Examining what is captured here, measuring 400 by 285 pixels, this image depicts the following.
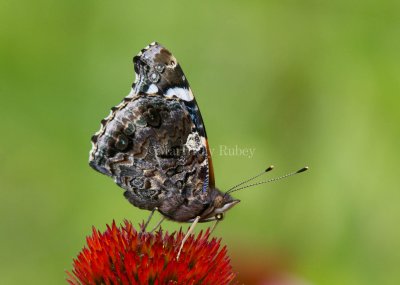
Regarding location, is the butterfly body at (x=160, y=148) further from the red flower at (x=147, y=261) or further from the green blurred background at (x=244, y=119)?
the green blurred background at (x=244, y=119)

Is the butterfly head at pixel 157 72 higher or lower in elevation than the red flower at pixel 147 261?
higher

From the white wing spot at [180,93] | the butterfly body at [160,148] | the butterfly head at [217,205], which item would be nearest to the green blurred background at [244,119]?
the butterfly head at [217,205]

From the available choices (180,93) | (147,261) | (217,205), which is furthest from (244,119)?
(147,261)

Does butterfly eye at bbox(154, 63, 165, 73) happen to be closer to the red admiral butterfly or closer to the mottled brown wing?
the red admiral butterfly

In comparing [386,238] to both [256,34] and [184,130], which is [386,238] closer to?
[184,130]

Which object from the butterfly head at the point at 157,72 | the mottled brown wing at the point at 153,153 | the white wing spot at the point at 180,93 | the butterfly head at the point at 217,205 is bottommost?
the butterfly head at the point at 217,205

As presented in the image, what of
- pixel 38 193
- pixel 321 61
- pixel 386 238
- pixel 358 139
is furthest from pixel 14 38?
pixel 386 238

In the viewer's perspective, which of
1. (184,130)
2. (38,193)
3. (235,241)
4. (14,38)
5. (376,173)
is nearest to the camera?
(184,130)
